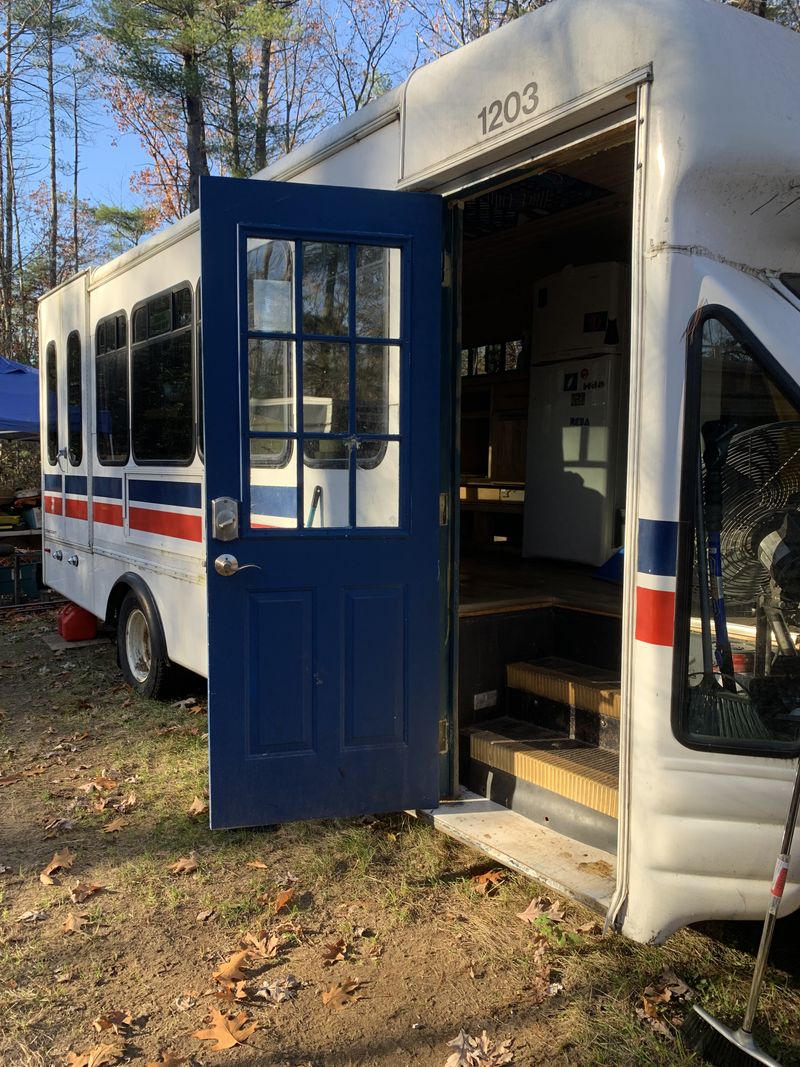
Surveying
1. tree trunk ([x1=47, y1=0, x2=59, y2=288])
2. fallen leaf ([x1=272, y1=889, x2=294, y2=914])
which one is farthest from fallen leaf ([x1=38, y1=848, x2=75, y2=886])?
tree trunk ([x1=47, y1=0, x2=59, y2=288])

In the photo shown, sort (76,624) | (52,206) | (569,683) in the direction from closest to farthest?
(569,683) → (76,624) → (52,206)

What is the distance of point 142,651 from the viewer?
5820mm

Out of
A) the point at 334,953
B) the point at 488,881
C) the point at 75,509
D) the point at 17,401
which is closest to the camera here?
the point at 334,953

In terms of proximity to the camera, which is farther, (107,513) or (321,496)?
(107,513)

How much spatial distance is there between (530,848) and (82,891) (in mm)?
1687

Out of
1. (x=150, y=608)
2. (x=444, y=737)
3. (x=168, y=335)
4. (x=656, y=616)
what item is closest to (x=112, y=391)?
(x=168, y=335)

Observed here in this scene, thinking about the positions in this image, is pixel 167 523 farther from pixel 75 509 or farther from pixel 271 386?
pixel 75 509

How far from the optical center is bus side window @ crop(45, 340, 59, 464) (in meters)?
6.95

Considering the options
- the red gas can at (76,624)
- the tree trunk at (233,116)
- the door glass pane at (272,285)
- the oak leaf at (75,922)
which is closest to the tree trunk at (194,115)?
the tree trunk at (233,116)

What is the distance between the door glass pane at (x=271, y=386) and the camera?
334 centimetres

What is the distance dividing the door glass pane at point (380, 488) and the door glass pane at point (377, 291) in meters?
0.45

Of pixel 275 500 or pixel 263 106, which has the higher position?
pixel 263 106

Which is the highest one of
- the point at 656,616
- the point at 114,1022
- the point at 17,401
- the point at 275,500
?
the point at 17,401

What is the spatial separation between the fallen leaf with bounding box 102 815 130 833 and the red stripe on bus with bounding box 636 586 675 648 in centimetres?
256
